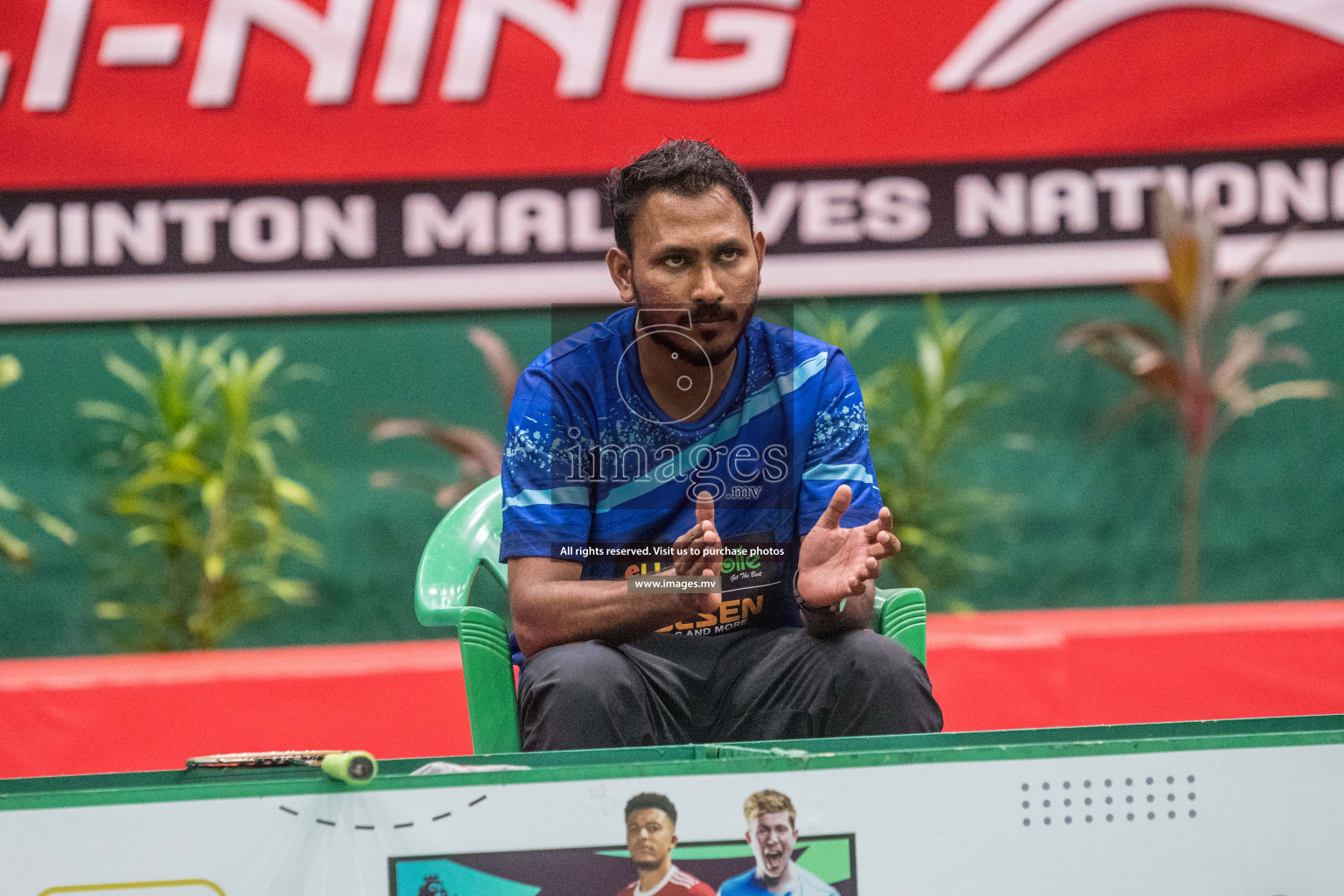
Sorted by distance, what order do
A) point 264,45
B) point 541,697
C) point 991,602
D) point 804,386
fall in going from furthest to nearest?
point 991,602
point 264,45
point 804,386
point 541,697

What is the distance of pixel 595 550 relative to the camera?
1.51 metres

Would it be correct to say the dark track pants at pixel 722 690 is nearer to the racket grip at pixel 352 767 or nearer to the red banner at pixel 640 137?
the racket grip at pixel 352 767

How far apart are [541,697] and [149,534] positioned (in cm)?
301

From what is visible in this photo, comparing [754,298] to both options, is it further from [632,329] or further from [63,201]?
[63,201]

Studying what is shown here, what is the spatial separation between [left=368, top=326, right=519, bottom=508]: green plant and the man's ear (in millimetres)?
2105

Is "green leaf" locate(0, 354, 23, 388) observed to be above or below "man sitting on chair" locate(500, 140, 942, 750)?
above

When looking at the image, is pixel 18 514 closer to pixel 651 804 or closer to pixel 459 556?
pixel 459 556

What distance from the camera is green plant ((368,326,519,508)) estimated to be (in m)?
3.90

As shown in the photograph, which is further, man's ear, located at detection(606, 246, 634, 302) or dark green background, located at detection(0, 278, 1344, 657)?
dark green background, located at detection(0, 278, 1344, 657)

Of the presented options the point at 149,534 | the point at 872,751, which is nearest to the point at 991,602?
the point at 149,534

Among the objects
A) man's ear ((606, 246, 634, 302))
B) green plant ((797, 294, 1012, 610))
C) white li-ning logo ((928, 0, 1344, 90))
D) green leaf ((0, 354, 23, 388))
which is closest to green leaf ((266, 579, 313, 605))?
green leaf ((0, 354, 23, 388))

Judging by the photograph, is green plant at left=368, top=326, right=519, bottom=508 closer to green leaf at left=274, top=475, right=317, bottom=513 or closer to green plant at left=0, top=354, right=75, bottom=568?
green leaf at left=274, top=475, right=317, bottom=513

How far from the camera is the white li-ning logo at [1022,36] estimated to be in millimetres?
4020

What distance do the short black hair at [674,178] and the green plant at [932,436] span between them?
2.42 m
